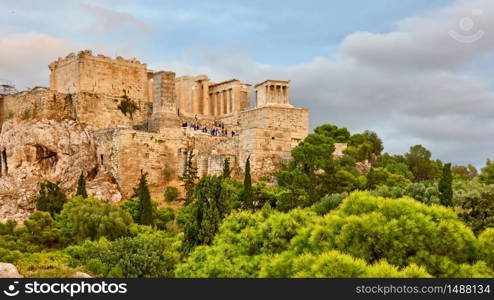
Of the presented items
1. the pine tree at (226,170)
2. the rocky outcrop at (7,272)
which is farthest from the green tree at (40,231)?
the rocky outcrop at (7,272)

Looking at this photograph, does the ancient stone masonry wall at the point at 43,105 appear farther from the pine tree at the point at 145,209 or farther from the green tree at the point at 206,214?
the green tree at the point at 206,214

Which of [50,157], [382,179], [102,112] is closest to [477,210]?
[382,179]

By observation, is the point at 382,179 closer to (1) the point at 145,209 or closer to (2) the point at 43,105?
(1) the point at 145,209

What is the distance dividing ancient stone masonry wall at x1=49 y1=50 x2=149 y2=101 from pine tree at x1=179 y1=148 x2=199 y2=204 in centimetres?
858

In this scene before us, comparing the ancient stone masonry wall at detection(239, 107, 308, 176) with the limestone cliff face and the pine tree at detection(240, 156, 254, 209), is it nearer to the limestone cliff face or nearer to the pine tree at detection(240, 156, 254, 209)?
the pine tree at detection(240, 156, 254, 209)

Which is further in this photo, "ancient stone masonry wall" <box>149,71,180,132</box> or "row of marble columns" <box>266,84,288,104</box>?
"row of marble columns" <box>266,84,288,104</box>

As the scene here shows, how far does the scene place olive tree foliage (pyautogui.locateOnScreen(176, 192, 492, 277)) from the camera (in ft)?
61.3

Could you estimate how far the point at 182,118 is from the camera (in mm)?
55969

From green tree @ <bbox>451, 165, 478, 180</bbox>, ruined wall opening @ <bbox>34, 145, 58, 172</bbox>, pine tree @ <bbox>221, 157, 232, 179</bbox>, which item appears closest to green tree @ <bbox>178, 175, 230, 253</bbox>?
pine tree @ <bbox>221, 157, 232, 179</bbox>

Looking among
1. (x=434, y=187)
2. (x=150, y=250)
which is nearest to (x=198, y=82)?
(x=434, y=187)

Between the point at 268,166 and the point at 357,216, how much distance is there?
26.8 m

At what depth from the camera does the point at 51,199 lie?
142 feet

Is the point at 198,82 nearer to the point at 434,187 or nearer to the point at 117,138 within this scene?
the point at 117,138

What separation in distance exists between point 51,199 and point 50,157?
7798mm
